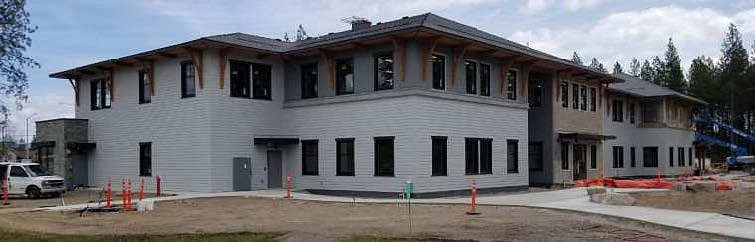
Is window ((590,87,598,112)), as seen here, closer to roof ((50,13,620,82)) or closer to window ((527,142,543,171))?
roof ((50,13,620,82))

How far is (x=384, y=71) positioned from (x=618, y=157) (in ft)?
89.7

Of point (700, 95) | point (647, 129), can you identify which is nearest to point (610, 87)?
point (647, 129)

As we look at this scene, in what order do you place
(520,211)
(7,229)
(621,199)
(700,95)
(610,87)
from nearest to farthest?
(7,229) → (520,211) → (621,199) → (610,87) → (700,95)

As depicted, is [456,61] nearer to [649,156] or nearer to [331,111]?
[331,111]

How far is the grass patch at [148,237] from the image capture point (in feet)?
46.0

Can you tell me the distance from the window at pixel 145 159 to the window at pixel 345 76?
31.3 ft

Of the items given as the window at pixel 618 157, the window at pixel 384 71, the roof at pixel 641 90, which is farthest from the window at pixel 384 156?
the window at pixel 618 157

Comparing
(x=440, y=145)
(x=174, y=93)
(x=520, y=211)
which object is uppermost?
(x=174, y=93)

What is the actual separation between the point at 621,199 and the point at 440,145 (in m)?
7.57

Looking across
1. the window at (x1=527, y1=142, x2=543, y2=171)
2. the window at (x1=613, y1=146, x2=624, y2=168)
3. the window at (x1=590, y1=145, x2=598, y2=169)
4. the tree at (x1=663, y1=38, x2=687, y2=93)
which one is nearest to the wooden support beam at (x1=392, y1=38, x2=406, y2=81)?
the window at (x1=527, y1=142, x2=543, y2=171)

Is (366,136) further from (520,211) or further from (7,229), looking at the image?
(7,229)

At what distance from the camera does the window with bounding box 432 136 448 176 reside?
27703mm

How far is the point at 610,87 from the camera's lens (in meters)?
47.8

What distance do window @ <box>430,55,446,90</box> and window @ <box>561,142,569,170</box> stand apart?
12.0 metres
